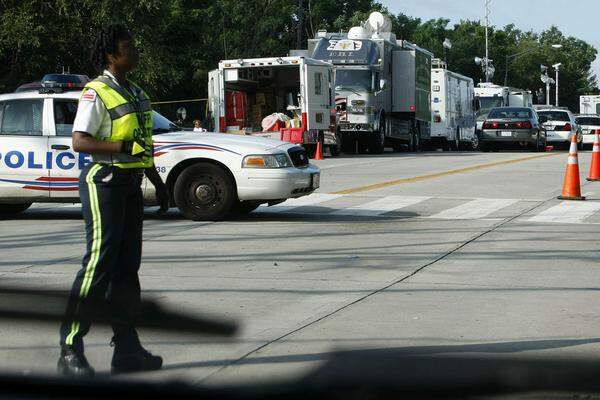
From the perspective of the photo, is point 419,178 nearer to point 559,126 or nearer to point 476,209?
point 476,209

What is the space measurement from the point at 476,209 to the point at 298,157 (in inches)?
110

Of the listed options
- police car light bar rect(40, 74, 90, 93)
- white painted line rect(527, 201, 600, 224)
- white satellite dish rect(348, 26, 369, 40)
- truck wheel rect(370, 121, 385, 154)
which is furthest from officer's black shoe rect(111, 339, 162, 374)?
truck wheel rect(370, 121, 385, 154)

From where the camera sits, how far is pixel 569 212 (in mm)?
13523

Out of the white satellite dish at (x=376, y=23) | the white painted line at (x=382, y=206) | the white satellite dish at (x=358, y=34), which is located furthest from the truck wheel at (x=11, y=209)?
the white satellite dish at (x=376, y=23)

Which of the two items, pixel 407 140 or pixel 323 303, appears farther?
pixel 407 140

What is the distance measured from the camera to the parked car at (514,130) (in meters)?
35.2

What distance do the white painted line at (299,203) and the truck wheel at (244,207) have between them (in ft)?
1.92

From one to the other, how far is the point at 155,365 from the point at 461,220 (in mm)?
9209

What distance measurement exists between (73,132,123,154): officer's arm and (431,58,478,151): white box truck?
37213mm

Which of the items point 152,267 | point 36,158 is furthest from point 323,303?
point 36,158

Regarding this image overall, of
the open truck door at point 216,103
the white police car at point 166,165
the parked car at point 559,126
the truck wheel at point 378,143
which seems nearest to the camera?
the white police car at point 166,165

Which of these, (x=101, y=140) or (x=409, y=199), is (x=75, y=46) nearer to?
(x=409, y=199)

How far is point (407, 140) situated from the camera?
1455 inches

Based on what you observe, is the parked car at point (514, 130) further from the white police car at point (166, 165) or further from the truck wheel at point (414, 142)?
the white police car at point (166, 165)
